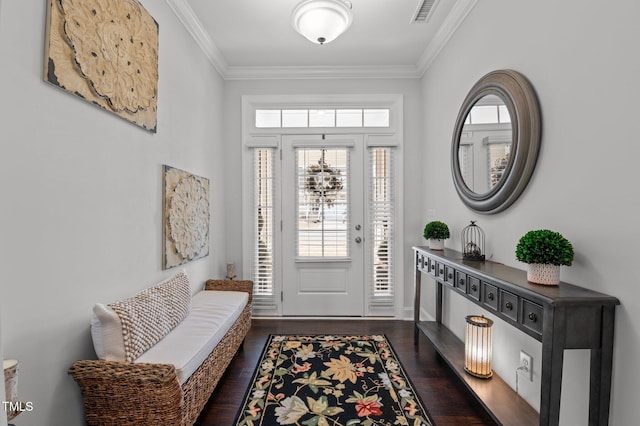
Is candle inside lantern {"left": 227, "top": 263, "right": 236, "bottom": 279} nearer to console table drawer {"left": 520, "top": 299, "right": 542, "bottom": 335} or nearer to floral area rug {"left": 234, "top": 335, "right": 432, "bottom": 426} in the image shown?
floral area rug {"left": 234, "top": 335, "right": 432, "bottom": 426}

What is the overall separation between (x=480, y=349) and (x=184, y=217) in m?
2.40

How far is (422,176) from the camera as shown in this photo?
3.76 meters

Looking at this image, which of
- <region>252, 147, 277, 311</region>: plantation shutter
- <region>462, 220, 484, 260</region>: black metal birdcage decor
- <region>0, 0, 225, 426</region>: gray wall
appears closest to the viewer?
<region>0, 0, 225, 426</region>: gray wall

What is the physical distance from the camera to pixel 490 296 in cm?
181

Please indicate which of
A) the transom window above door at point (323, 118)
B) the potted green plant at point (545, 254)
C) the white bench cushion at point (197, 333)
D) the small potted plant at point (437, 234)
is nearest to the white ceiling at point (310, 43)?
the transom window above door at point (323, 118)

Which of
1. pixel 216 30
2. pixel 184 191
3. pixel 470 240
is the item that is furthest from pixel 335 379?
pixel 216 30

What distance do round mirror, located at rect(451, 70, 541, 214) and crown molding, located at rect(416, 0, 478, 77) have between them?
703 mm

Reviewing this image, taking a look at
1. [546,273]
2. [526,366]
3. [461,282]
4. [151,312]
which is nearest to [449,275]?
[461,282]

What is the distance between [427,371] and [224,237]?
2.52 meters

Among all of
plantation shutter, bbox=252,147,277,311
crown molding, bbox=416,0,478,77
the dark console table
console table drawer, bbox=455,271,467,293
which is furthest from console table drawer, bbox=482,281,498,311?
plantation shutter, bbox=252,147,277,311

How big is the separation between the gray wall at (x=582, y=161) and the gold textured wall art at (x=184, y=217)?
2.35 metres

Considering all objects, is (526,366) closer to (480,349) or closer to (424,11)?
(480,349)

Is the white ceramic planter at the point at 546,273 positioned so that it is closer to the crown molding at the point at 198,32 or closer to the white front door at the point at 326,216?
the white front door at the point at 326,216

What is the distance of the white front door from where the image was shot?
12.4ft
